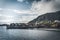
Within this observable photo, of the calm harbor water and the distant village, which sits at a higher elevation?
the distant village

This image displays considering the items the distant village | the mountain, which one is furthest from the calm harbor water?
the mountain

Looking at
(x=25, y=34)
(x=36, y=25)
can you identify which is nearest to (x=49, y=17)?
(x=36, y=25)

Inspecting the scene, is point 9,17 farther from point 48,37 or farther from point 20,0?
point 48,37

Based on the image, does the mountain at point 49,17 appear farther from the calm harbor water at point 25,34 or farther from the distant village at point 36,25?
the calm harbor water at point 25,34

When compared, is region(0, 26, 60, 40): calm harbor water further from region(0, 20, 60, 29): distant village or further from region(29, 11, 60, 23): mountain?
region(29, 11, 60, 23): mountain

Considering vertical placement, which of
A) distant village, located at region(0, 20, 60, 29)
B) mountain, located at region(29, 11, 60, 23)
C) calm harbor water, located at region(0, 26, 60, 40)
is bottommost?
calm harbor water, located at region(0, 26, 60, 40)

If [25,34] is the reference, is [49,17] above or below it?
above

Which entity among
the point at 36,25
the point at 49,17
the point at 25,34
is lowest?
the point at 25,34

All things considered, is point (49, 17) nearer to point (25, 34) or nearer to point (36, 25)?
point (36, 25)

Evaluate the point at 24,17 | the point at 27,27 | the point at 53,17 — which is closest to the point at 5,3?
the point at 24,17
